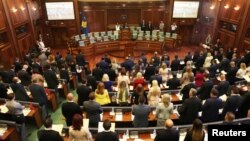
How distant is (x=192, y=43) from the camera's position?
1656 cm

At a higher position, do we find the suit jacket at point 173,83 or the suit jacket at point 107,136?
the suit jacket at point 107,136

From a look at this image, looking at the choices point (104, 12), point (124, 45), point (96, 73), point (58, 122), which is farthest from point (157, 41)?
point (58, 122)

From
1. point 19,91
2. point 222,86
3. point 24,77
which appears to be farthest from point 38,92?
point 222,86

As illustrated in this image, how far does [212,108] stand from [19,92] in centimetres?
535

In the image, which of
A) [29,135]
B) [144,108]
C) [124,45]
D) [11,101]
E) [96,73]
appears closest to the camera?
[144,108]

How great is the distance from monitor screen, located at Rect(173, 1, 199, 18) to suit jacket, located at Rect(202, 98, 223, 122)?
1147 cm

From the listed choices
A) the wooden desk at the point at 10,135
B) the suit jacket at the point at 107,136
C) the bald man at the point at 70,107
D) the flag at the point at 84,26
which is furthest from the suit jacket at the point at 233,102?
the flag at the point at 84,26

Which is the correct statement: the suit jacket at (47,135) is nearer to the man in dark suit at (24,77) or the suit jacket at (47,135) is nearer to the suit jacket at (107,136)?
the suit jacket at (107,136)

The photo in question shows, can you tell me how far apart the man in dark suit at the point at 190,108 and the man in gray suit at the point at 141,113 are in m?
0.85

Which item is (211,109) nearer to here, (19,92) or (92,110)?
(92,110)

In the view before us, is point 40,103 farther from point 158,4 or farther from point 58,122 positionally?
point 158,4

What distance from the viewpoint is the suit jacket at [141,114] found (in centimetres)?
482

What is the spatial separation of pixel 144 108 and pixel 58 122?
3651mm

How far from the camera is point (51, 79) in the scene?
7523 mm
